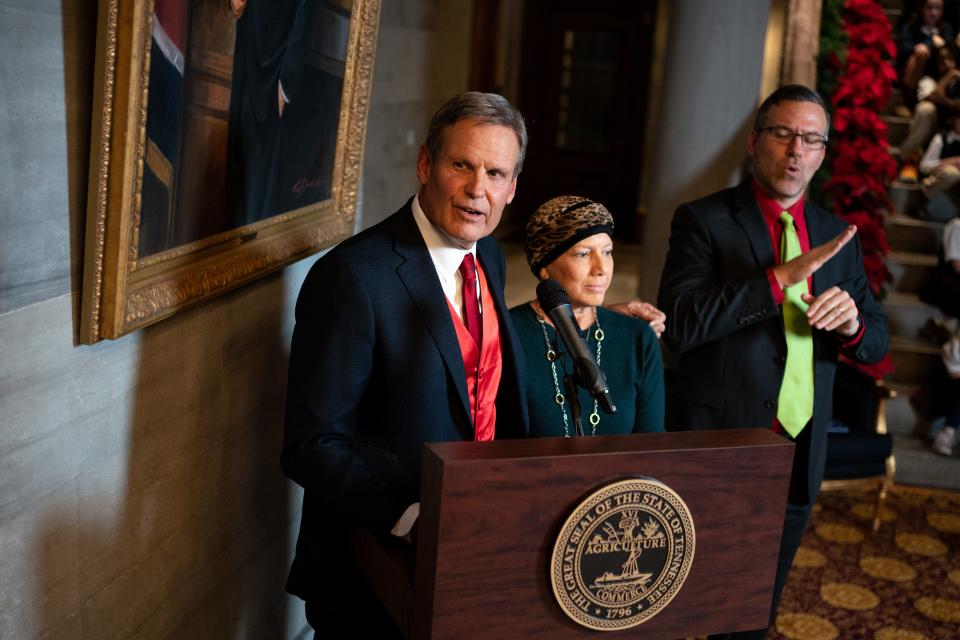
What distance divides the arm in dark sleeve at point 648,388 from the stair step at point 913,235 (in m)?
5.61

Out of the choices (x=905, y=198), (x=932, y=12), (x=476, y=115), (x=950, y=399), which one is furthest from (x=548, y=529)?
(x=932, y=12)

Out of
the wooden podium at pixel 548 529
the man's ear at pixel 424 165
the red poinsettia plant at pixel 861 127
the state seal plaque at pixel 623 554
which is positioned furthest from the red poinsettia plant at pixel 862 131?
the state seal plaque at pixel 623 554

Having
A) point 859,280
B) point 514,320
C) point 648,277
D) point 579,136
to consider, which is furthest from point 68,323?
point 579,136

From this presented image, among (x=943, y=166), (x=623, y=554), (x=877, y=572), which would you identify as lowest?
(x=877, y=572)

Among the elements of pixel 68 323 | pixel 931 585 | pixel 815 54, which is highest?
pixel 815 54

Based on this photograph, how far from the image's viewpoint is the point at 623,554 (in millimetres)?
1798

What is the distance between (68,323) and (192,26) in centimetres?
61

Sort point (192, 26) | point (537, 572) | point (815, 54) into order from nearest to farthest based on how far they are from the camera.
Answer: point (537, 572), point (192, 26), point (815, 54)

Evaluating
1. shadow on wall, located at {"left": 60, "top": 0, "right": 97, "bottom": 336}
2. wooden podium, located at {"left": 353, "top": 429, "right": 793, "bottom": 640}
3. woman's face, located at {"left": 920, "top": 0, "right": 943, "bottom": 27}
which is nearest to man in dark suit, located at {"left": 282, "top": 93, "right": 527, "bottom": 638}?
wooden podium, located at {"left": 353, "top": 429, "right": 793, "bottom": 640}

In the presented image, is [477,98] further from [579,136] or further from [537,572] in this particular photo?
[579,136]

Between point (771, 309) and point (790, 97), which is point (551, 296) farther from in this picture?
point (790, 97)

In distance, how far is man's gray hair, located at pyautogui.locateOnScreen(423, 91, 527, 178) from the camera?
212cm

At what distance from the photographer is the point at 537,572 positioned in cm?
175

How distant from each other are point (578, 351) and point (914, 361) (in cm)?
576
